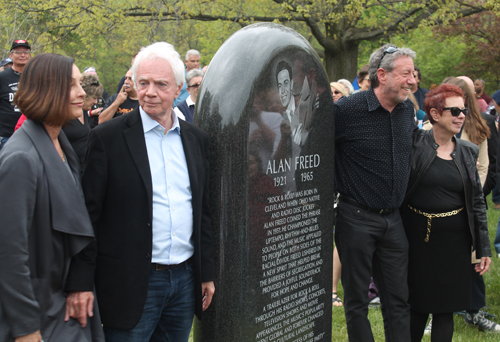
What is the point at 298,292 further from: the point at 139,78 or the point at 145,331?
the point at 139,78

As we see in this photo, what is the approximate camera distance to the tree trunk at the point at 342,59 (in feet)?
44.2

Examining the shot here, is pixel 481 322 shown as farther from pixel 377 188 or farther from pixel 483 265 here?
pixel 377 188

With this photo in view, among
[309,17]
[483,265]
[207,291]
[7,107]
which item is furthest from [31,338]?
[309,17]

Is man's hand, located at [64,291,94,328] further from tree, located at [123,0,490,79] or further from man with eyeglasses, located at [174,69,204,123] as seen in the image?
tree, located at [123,0,490,79]

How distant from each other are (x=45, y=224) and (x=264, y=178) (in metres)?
1.33

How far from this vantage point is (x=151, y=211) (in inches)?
93.3

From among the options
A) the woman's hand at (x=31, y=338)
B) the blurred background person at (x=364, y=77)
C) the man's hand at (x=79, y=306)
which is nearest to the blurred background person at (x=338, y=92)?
the blurred background person at (x=364, y=77)

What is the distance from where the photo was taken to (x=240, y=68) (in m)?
2.85

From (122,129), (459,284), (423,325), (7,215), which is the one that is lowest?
(423,325)

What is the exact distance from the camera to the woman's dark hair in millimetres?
2094

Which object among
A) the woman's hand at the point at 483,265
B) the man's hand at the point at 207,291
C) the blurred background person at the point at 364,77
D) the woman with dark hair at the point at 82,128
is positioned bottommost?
the woman's hand at the point at 483,265

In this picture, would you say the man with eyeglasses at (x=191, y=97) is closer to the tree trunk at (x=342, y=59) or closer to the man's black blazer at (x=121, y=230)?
the man's black blazer at (x=121, y=230)

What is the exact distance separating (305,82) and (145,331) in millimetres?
1831

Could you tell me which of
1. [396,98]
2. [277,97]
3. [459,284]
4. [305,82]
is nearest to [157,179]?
[277,97]
